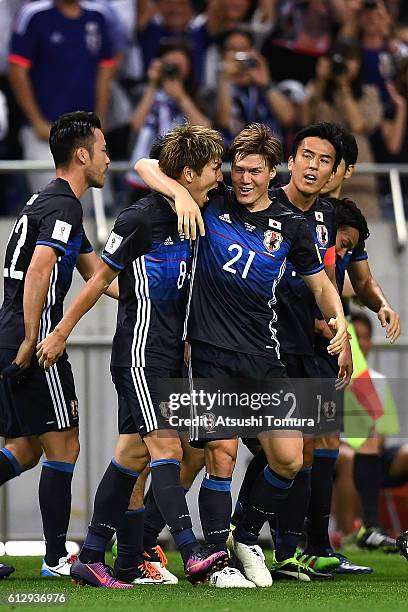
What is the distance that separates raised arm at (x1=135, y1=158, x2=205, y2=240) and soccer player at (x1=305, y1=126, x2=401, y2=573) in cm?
150

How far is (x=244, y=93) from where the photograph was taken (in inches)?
457

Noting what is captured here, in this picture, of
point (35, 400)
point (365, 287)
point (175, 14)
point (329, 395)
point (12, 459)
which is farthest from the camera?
point (175, 14)

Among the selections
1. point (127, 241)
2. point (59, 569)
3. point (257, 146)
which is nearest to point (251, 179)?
point (257, 146)

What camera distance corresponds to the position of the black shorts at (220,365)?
6723 millimetres

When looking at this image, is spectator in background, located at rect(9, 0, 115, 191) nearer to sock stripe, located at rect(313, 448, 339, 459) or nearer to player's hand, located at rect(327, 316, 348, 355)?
sock stripe, located at rect(313, 448, 339, 459)

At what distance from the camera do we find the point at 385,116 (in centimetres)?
1226

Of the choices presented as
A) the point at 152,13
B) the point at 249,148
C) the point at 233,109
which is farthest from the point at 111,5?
the point at 249,148

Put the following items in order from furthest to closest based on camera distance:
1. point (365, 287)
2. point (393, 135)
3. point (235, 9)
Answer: point (393, 135) < point (235, 9) < point (365, 287)

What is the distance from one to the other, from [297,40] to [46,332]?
19.8 feet

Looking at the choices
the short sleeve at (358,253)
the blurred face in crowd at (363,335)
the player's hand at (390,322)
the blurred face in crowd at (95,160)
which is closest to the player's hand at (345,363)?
the player's hand at (390,322)

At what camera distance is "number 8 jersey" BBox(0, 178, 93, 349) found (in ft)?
23.2

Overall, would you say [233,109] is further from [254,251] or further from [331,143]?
[254,251]

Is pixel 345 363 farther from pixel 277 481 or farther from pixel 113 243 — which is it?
pixel 113 243

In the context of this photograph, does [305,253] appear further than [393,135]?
No
